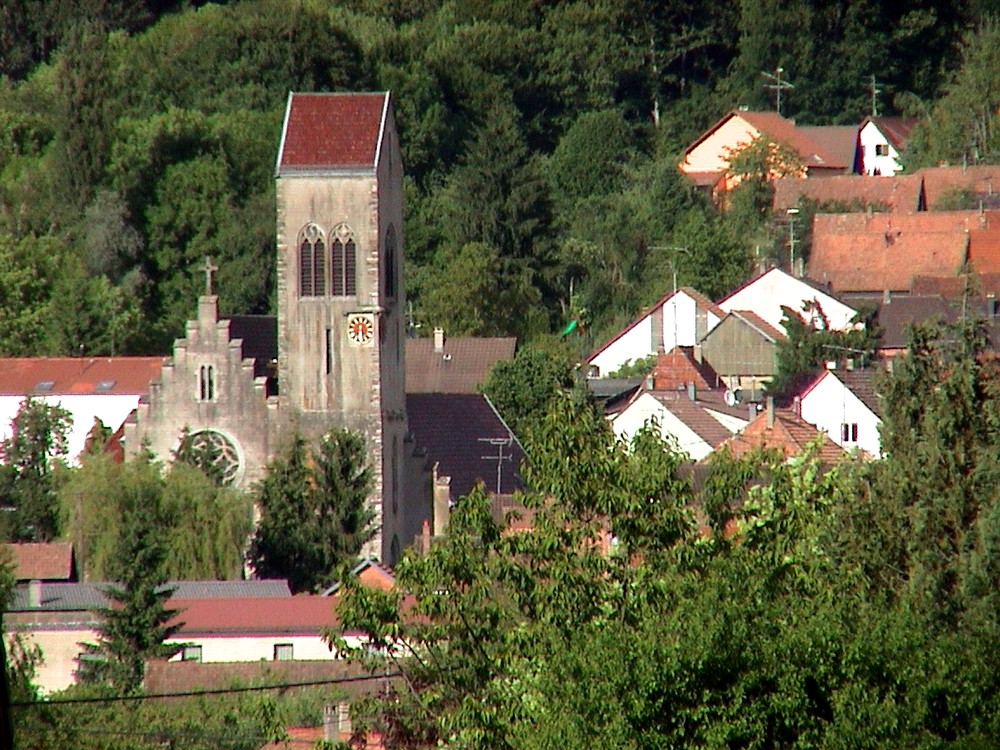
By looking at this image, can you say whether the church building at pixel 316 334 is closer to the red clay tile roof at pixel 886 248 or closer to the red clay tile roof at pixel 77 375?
the red clay tile roof at pixel 77 375

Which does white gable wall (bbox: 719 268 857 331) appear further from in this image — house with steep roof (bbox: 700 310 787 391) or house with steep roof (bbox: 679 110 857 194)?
house with steep roof (bbox: 679 110 857 194)

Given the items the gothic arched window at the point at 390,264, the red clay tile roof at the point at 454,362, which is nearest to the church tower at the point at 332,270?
the gothic arched window at the point at 390,264

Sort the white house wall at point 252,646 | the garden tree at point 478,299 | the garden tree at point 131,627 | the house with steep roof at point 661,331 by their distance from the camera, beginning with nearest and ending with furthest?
1. the garden tree at point 131,627
2. the white house wall at point 252,646
3. the house with steep roof at point 661,331
4. the garden tree at point 478,299

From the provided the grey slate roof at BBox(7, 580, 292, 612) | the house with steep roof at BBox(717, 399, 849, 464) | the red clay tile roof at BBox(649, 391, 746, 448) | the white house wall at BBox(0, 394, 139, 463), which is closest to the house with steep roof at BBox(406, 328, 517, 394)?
the red clay tile roof at BBox(649, 391, 746, 448)

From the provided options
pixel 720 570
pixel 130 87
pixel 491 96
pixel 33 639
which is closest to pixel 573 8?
pixel 491 96

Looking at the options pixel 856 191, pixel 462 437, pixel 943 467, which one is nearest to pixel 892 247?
pixel 856 191

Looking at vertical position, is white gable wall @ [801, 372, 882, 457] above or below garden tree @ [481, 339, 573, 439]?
below

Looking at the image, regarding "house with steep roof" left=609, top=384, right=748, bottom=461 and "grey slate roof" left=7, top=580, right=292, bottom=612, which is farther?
"house with steep roof" left=609, top=384, right=748, bottom=461
